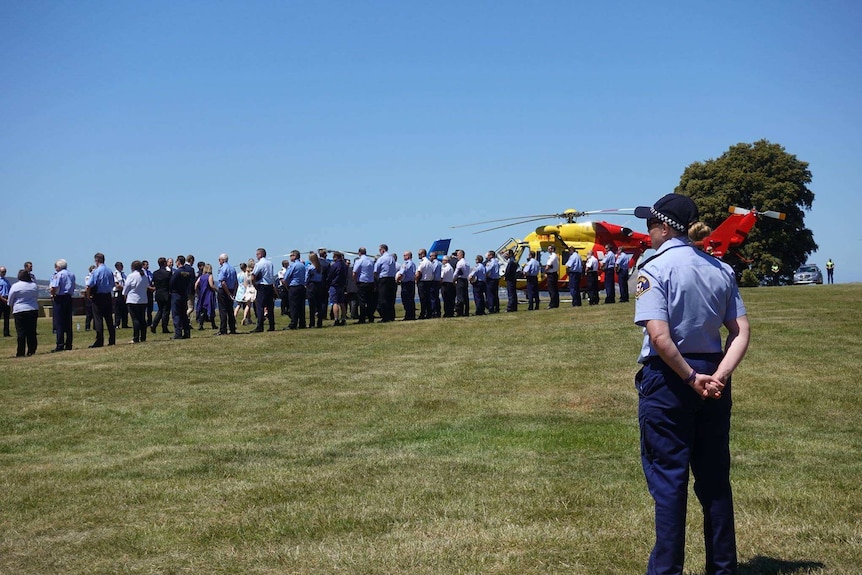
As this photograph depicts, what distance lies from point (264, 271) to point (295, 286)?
1.05 m

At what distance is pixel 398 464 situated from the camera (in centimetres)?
827

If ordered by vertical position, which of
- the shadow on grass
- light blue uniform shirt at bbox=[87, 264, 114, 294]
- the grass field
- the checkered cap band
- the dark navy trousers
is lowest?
the shadow on grass

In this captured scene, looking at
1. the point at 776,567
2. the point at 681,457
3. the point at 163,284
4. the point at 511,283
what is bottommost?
the point at 776,567

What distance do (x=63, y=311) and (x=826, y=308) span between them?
18541 mm

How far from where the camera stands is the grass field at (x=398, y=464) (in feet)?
18.8

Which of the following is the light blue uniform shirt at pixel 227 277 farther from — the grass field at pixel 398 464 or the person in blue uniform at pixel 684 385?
the person in blue uniform at pixel 684 385

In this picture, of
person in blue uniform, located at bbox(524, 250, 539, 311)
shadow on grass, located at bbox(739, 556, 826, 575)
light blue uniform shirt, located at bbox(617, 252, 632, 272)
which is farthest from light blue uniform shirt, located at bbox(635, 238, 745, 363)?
light blue uniform shirt, located at bbox(617, 252, 632, 272)

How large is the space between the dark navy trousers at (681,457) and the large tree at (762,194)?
A: 178 feet

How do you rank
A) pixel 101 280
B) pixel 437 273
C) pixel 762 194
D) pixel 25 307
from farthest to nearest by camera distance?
pixel 762 194, pixel 437 273, pixel 101 280, pixel 25 307

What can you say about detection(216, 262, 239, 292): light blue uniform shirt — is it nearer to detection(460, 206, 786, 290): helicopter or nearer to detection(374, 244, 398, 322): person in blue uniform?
detection(374, 244, 398, 322): person in blue uniform

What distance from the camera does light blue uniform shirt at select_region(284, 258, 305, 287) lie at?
2373 cm

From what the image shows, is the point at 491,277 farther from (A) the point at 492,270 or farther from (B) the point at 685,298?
(B) the point at 685,298

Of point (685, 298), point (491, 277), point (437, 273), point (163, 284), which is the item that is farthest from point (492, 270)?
point (685, 298)

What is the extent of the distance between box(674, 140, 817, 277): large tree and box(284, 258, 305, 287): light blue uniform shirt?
39.2 m
